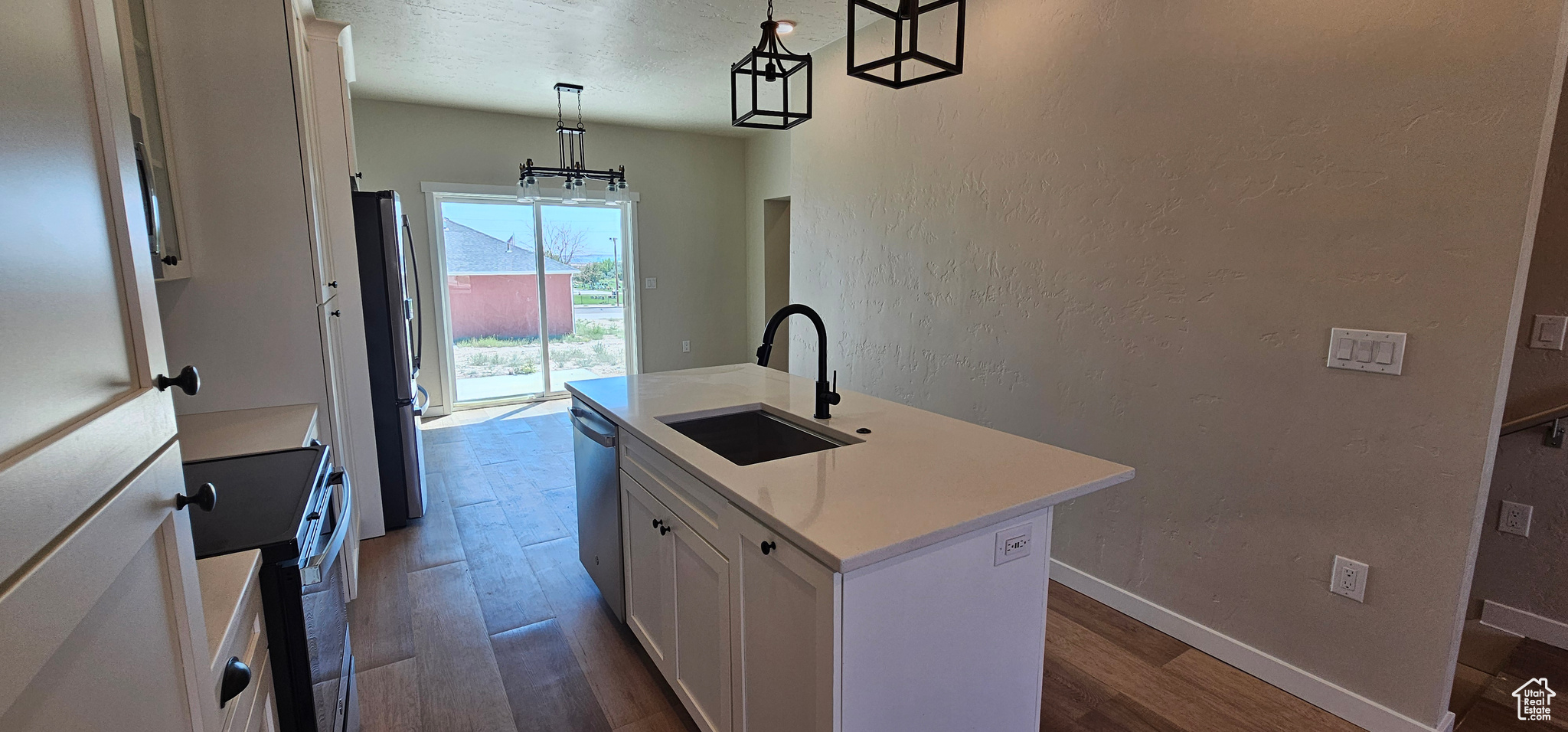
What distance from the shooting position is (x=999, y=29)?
284 centimetres

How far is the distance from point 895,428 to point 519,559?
2.04m

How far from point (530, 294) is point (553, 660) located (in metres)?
4.65

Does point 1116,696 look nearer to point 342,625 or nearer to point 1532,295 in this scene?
point 1532,295

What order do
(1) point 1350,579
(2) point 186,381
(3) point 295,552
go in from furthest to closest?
(1) point 1350,579 → (3) point 295,552 → (2) point 186,381

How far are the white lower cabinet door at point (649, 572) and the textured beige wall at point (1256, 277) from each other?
1691mm

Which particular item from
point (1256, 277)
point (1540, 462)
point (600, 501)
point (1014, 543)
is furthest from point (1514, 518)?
point (600, 501)

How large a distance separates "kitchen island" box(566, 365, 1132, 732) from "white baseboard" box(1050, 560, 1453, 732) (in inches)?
44.0

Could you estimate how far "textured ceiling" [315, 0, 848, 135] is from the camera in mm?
3406

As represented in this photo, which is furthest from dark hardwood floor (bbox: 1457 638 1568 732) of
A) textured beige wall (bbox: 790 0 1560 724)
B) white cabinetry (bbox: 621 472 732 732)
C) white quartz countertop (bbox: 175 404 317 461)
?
white quartz countertop (bbox: 175 404 317 461)

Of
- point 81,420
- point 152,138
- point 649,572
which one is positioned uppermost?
point 152,138

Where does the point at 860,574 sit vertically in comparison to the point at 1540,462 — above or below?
above

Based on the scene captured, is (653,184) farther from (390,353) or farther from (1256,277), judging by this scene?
(1256,277)

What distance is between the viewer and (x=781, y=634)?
139 cm

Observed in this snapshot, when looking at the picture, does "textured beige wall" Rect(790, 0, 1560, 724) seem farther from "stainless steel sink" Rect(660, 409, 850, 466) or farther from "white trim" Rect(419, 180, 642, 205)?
"white trim" Rect(419, 180, 642, 205)
